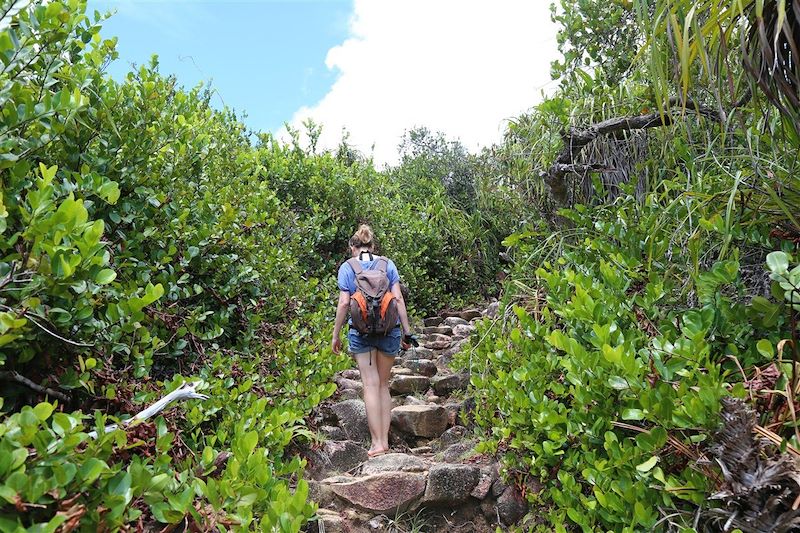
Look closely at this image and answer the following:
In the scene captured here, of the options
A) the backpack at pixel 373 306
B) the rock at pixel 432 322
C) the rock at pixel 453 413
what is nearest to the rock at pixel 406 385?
the rock at pixel 453 413

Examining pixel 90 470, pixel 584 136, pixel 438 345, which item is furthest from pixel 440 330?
pixel 90 470

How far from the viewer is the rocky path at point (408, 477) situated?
3373mm

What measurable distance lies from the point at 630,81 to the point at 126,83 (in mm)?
3372

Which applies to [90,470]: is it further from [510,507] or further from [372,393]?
[372,393]

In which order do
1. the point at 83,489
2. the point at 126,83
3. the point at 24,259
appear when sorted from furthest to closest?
the point at 126,83 < the point at 24,259 < the point at 83,489

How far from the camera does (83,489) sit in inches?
53.2

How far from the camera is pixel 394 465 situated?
148 inches

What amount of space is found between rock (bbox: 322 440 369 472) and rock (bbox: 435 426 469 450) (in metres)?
0.74

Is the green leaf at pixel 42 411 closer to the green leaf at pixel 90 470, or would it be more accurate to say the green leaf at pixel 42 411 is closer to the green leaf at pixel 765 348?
the green leaf at pixel 90 470

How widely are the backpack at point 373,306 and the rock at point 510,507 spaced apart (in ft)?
4.72

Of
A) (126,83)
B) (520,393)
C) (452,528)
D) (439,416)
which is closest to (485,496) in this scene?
(452,528)

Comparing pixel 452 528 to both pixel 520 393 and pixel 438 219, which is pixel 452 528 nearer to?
pixel 520 393

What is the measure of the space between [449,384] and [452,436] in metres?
1.20

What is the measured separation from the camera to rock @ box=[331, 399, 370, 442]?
4.74 metres
